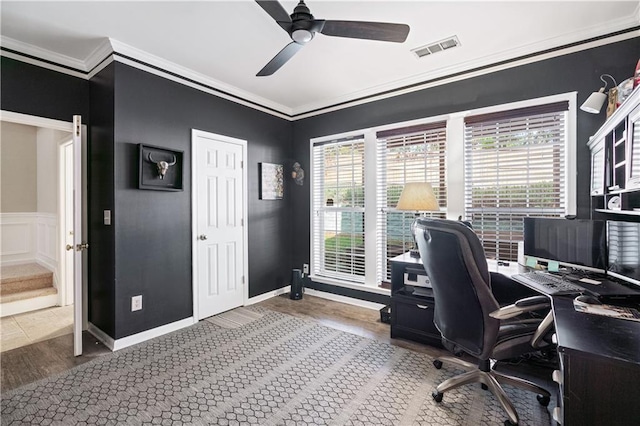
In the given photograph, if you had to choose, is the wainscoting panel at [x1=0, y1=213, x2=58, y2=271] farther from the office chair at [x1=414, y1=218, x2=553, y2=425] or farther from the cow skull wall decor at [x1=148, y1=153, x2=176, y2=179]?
the office chair at [x1=414, y1=218, x2=553, y2=425]

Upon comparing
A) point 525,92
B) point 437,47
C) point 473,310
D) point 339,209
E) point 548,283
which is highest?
point 437,47

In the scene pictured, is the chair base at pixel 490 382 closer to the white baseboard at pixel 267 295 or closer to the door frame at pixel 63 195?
the white baseboard at pixel 267 295

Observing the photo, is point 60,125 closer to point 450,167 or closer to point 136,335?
point 136,335

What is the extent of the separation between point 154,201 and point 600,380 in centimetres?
327

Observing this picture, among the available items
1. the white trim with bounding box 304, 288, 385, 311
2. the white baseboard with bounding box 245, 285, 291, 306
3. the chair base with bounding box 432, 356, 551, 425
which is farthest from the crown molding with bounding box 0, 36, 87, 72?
the chair base with bounding box 432, 356, 551, 425

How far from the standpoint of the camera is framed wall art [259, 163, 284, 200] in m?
4.06

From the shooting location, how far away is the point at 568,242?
7.50 feet

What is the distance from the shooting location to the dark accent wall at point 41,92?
256cm

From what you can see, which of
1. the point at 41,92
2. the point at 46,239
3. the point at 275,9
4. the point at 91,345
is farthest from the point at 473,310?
the point at 46,239

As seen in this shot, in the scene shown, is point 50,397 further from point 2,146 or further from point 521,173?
point 2,146

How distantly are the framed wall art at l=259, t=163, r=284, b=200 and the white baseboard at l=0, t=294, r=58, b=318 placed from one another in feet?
9.41

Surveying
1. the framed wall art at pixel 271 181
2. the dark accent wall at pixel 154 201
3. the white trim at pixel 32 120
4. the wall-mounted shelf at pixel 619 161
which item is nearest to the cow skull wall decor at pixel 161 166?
the dark accent wall at pixel 154 201

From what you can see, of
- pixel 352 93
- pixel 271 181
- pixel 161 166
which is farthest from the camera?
pixel 271 181

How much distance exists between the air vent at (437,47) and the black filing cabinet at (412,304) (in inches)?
77.5
